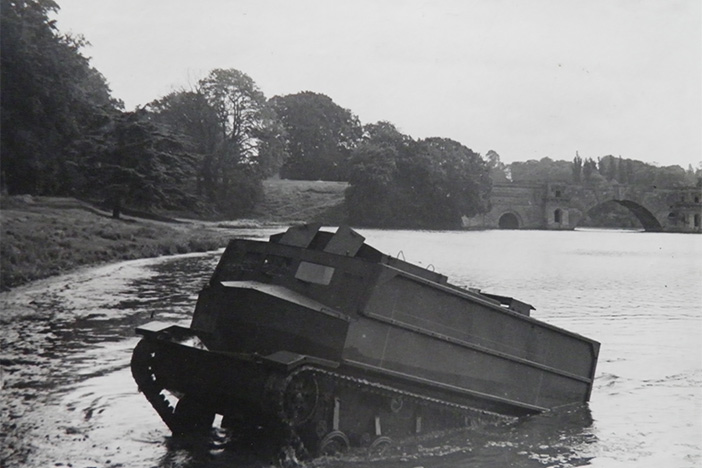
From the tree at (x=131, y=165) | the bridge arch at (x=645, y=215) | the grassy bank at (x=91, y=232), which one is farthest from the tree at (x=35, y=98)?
the bridge arch at (x=645, y=215)

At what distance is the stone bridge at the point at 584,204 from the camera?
8450 cm

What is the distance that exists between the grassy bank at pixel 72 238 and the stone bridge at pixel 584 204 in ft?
184

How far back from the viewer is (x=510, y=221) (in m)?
86.5

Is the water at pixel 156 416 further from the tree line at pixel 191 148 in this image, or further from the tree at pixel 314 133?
the tree at pixel 314 133

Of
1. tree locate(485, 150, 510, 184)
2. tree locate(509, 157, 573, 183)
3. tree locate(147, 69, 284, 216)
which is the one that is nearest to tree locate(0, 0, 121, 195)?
tree locate(147, 69, 284, 216)

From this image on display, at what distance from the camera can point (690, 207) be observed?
284 feet

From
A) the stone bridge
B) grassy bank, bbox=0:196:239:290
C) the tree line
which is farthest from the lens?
the stone bridge

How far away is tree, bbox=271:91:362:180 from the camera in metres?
64.4

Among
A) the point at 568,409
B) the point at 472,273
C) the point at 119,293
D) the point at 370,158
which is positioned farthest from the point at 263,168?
the point at 568,409

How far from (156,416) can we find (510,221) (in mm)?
82438

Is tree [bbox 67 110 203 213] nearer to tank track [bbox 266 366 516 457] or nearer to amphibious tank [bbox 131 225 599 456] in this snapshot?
amphibious tank [bbox 131 225 599 456]

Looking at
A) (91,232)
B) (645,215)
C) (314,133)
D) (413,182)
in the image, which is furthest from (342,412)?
(645,215)

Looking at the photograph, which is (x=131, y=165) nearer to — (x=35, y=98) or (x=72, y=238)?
(x=35, y=98)

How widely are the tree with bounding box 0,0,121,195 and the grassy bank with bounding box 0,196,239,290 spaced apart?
4.89 feet
